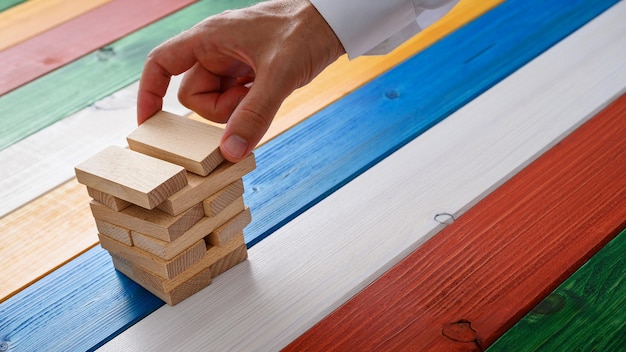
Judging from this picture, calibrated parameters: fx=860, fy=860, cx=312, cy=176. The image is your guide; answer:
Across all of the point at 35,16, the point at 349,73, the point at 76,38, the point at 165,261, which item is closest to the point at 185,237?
the point at 165,261

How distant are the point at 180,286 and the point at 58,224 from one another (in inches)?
12.6

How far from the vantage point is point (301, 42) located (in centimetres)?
135

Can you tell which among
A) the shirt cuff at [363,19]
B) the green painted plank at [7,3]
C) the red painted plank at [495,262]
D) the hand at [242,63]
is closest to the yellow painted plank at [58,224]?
the hand at [242,63]

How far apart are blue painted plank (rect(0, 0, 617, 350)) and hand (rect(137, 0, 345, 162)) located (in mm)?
188

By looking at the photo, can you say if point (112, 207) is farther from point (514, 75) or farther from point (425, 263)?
point (514, 75)

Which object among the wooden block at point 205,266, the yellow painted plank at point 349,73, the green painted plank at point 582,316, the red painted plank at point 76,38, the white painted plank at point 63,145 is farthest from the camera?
the red painted plank at point 76,38

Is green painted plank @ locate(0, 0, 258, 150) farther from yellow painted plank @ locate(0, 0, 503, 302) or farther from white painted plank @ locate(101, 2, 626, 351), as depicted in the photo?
white painted plank @ locate(101, 2, 626, 351)

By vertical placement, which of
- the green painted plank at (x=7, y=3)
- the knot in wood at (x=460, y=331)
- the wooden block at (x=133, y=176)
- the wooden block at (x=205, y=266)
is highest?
the green painted plank at (x=7, y=3)

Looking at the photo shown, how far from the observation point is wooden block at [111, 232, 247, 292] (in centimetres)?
132

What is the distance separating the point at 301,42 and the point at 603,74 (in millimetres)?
815

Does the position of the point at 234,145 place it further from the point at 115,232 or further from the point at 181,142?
the point at 115,232

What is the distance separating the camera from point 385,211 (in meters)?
1.49

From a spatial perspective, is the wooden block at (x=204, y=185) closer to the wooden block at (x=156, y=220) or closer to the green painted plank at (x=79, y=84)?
the wooden block at (x=156, y=220)

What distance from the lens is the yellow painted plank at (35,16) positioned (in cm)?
216
